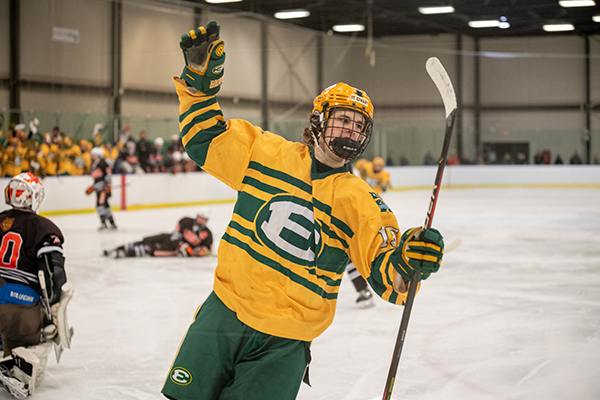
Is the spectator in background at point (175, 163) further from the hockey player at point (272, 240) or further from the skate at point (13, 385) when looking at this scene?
the hockey player at point (272, 240)

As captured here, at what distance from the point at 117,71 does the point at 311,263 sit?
10.8ft

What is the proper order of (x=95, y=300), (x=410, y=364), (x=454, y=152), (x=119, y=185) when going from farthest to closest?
1. (x=454, y=152)
2. (x=119, y=185)
3. (x=95, y=300)
4. (x=410, y=364)

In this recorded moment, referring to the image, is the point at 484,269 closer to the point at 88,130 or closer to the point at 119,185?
the point at 88,130

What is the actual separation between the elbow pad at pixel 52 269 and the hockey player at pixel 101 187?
557 centimetres

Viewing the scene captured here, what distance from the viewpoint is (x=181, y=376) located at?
149cm

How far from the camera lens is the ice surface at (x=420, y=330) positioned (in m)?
2.84

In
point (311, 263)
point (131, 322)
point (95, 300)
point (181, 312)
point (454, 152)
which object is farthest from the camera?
point (454, 152)

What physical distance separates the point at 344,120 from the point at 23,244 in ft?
5.68

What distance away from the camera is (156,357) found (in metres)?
3.23

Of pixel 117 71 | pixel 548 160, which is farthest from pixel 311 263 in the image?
pixel 548 160

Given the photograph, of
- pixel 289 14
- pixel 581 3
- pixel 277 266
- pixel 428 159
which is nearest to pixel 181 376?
pixel 277 266

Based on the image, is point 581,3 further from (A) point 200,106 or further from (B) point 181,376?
(B) point 181,376

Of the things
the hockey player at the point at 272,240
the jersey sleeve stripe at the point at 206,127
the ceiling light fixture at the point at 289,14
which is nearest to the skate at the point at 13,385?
the hockey player at the point at 272,240

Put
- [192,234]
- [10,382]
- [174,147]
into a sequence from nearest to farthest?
1. [10,382]
2. [192,234]
3. [174,147]
